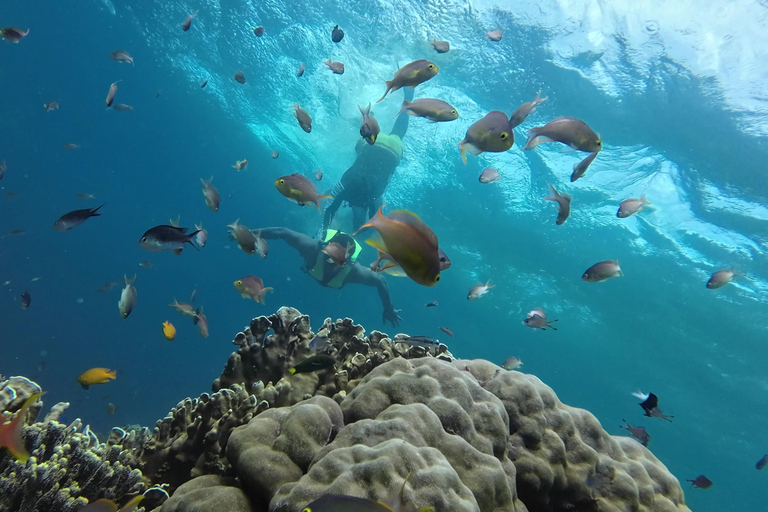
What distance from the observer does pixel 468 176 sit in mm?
25469

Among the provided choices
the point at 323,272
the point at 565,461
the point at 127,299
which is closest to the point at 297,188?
the point at 127,299

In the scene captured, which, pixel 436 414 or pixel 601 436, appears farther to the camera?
pixel 601 436

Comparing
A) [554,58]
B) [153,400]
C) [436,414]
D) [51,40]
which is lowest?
[153,400]

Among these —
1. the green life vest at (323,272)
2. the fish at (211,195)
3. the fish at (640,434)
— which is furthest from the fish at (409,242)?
the green life vest at (323,272)

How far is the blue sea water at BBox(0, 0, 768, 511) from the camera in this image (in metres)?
15.2

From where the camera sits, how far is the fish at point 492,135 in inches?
140

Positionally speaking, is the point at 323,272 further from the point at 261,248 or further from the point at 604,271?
the point at 604,271

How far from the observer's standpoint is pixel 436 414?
8.84ft

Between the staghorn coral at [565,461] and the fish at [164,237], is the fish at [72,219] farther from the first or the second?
the staghorn coral at [565,461]

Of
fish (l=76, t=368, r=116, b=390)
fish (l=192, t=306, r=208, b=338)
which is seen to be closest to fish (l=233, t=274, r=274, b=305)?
fish (l=192, t=306, r=208, b=338)

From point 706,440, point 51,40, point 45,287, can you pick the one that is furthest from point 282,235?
point 45,287

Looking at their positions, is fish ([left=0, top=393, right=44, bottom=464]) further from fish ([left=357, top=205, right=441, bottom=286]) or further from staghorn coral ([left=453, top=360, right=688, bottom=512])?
staghorn coral ([left=453, top=360, right=688, bottom=512])

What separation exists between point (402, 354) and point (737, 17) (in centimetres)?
1716

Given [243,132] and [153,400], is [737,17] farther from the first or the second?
[153,400]
